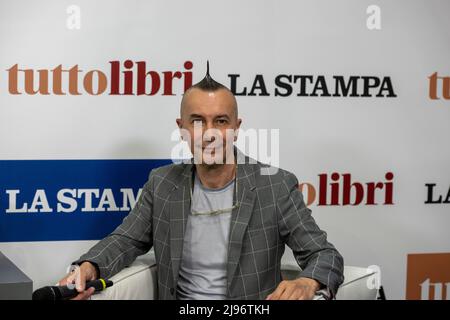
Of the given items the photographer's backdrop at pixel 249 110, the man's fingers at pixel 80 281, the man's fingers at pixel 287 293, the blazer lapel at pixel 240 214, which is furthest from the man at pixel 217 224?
the photographer's backdrop at pixel 249 110

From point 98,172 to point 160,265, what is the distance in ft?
2.21

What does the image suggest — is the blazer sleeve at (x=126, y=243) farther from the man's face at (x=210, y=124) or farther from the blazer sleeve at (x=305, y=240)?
the blazer sleeve at (x=305, y=240)

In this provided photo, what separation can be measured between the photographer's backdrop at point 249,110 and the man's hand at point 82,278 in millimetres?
758

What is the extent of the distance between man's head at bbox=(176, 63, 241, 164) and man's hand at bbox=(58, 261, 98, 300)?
531 mm

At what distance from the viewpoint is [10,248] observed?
308 cm

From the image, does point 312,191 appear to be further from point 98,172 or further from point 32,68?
point 32,68

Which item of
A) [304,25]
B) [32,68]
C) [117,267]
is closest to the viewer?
[117,267]

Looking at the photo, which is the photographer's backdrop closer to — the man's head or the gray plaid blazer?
the gray plaid blazer

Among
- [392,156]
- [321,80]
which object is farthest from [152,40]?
[392,156]

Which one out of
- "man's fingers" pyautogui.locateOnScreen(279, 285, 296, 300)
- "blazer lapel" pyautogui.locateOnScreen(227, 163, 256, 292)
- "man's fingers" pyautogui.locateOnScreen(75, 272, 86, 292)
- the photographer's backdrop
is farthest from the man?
the photographer's backdrop

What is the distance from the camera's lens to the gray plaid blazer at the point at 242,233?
250 centimetres

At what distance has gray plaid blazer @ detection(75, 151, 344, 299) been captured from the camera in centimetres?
250

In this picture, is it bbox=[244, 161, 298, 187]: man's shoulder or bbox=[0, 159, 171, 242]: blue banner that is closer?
bbox=[244, 161, 298, 187]: man's shoulder

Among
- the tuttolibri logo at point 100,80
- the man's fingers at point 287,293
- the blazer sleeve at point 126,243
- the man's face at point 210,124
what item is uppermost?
the tuttolibri logo at point 100,80
